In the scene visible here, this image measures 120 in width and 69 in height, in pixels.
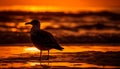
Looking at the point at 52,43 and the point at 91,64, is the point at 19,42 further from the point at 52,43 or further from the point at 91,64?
the point at 91,64

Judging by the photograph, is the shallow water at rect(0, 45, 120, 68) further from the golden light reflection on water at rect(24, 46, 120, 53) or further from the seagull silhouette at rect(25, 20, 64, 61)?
the seagull silhouette at rect(25, 20, 64, 61)

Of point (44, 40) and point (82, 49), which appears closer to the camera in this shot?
point (44, 40)

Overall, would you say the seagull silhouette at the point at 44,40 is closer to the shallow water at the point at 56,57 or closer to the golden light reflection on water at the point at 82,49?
the shallow water at the point at 56,57

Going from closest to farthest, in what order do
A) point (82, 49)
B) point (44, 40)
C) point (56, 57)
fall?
1. point (56, 57)
2. point (44, 40)
3. point (82, 49)

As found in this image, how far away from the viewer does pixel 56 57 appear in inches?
669

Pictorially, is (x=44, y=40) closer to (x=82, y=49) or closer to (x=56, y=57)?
(x=56, y=57)

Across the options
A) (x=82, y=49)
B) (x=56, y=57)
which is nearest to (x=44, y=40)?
(x=56, y=57)

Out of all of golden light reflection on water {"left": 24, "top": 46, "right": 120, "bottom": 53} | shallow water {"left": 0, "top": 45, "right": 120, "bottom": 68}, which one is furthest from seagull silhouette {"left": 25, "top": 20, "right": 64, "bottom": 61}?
golden light reflection on water {"left": 24, "top": 46, "right": 120, "bottom": 53}

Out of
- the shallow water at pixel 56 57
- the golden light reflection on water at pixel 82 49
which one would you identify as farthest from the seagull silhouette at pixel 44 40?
the golden light reflection on water at pixel 82 49

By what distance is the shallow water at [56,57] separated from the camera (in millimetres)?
15180

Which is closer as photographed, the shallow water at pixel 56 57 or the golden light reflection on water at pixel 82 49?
the shallow water at pixel 56 57

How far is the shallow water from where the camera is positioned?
15180mm

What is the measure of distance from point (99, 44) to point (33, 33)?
392 centimetres

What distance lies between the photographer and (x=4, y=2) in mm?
54500
